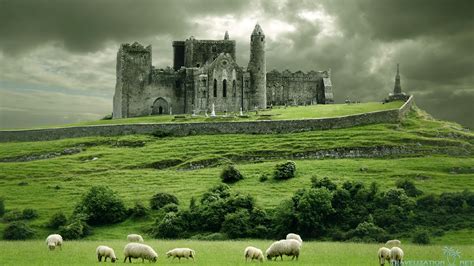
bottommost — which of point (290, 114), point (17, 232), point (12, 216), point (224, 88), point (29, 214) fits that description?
point (17, 232)

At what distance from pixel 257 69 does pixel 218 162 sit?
42.1 meters

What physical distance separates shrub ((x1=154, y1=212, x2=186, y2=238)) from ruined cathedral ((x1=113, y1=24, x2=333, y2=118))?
58.2 meters

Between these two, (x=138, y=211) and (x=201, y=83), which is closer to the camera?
(x=138, y=211)

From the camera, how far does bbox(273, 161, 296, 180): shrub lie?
73.6 m

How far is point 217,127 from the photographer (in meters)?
98.3

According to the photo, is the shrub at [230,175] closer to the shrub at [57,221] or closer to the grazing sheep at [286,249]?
the shrub at [57,221]

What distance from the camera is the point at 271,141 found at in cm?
9031

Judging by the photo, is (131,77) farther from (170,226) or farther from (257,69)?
(170,226)

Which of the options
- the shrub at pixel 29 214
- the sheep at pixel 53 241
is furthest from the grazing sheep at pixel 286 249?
the shrub at pixel 29 214

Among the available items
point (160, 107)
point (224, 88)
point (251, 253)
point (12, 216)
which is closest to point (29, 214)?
point (12, 216)

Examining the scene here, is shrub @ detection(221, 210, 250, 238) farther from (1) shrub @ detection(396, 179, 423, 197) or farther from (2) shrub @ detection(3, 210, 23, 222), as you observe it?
(2) shrub @ detection(3, 210, 23, 222)

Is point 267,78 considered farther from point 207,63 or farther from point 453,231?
point 453,231

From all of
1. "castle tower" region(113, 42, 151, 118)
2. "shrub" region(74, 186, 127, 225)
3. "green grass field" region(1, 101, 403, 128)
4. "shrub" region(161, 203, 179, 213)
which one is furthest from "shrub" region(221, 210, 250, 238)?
"castle tower" region(113, 42, 151, 118)

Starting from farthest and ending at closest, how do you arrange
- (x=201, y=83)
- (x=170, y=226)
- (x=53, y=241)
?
(x=201, y=83), (x=170, y=226), (x=53, y=241)
